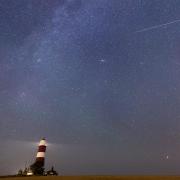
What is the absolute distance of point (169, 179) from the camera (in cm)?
1822

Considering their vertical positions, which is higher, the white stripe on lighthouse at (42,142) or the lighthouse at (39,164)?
the white stripe on lighthouse at (42,142)

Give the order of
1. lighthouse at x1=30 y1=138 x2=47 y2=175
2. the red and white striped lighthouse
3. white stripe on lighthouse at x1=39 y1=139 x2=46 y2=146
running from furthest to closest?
white stripe on lighthouse at x1=39 y1=139 x2=46 y2=146, the red and white striped lighthouse, lighthouse at x1=30 y1=138 x2=47 y2=175

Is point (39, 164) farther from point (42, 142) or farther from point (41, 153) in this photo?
point (42, 142)

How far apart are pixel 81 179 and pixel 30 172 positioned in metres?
43.7

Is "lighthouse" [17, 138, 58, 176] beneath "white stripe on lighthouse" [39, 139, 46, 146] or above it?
beneath

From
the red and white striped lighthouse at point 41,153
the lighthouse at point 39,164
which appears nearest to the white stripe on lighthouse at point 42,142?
the red and white striped lighthouse at point 41,153

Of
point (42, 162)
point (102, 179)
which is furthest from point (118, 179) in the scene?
point (42, 162)

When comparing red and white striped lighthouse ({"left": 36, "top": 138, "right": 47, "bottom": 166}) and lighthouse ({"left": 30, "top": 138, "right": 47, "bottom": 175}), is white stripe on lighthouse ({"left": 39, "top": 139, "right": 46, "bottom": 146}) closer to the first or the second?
red and white striped lighthouse ({"left": 36, "top": 138, "right": 47, "bottom": 166})

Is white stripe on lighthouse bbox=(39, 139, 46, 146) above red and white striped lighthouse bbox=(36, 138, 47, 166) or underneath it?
above

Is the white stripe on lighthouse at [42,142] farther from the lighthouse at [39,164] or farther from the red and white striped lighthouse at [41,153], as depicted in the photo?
the lighthouse at [39,164]

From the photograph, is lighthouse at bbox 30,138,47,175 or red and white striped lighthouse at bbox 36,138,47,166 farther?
red and white striped lighthouse at bbox 36,138,47,166

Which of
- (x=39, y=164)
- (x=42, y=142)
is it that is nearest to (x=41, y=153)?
(x=39, y=164)

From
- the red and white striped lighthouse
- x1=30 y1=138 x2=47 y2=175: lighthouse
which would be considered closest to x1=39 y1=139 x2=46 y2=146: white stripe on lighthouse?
the red and white striped lighthouse

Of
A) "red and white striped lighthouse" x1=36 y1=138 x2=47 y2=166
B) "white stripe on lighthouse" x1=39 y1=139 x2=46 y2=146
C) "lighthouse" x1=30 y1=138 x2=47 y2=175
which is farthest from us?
"white stripe on lighthouse" x1=39 y1=139 x2=46 y2=146
